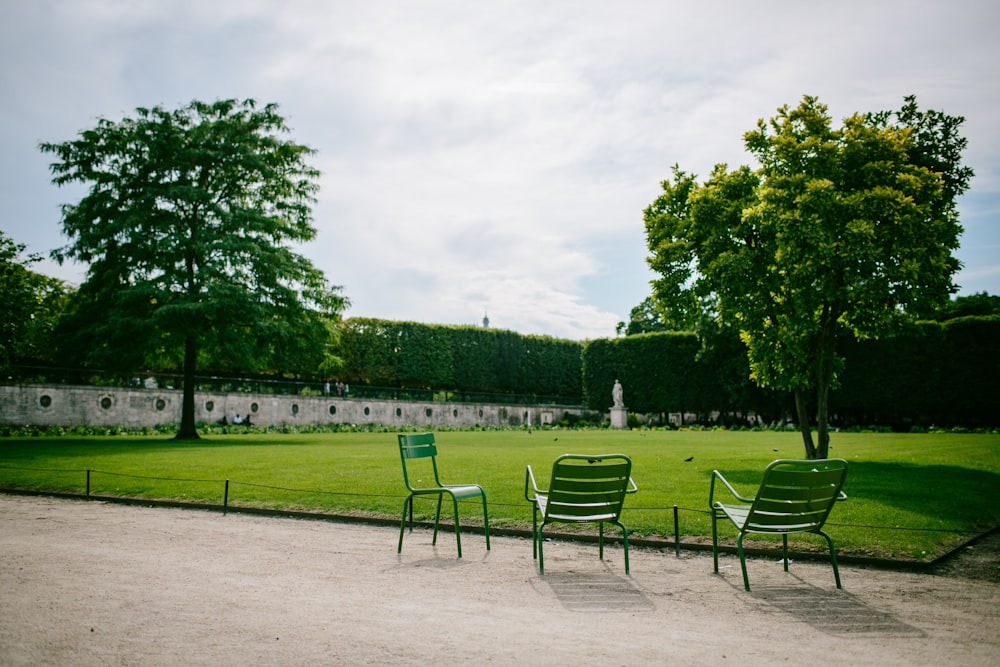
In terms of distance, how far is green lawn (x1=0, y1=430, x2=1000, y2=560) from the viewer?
8.63 metres

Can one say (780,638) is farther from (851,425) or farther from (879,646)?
(851,425)

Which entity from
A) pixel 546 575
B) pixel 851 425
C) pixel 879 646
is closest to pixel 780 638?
pixel 879 646

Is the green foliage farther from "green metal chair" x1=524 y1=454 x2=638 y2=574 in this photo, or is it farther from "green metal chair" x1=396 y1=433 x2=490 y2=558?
"green metal chair" x1=524 y1=454 x2=638 y2=574

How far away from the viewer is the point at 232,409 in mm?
40281

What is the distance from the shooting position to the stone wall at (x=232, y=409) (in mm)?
32500

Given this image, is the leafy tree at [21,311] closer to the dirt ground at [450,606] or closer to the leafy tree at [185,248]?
the leafy tree at [185,248]

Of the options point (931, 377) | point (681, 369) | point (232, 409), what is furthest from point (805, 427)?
point (681, 369)

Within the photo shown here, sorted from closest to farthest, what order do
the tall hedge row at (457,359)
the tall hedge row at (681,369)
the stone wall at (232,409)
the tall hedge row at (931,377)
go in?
the tall hedge row at (931,377) < the stone wall at (232,409) < the tall hedge row at (681,369) < the tall hedge row at (457,359)

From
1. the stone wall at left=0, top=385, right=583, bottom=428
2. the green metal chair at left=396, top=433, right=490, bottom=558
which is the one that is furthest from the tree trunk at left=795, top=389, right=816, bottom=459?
the stone wall at left=0, top=385, right=583, bottom=428

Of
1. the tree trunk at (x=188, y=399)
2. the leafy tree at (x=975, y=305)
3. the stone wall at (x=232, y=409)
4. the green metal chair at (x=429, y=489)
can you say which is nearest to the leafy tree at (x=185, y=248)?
the tree trunk at (x=188, y=399)

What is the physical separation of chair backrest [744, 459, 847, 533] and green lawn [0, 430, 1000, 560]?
1726mm

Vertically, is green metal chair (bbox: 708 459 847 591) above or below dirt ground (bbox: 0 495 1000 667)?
above

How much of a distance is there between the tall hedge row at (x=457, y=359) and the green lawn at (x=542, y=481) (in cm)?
3214

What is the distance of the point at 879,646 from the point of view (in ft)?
14.4
